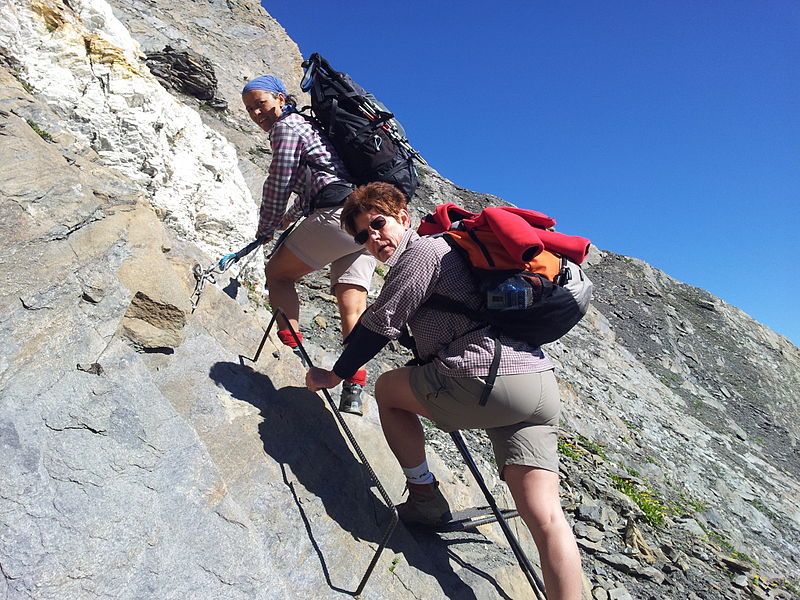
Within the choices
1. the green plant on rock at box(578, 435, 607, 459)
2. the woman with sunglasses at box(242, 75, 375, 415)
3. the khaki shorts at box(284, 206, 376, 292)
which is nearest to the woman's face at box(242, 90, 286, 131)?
the woman with sunglasses at box(242, 75, 375, 415)

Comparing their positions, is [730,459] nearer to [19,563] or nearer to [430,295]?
[430,295]

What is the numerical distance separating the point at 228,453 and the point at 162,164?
3.77 metres

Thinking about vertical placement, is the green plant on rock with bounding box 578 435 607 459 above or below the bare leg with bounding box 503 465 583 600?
above

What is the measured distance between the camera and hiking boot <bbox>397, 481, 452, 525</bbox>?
11.8 ft

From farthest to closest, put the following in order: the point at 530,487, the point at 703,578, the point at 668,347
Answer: the point at 668,347 → the point at 703,578 → the point at 530,487

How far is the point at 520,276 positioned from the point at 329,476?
6.32 ft

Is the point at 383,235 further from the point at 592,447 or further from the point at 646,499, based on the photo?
the point at 592,447

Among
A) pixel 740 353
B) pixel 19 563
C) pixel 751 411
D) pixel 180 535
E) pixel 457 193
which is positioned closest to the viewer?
pixel 19 563

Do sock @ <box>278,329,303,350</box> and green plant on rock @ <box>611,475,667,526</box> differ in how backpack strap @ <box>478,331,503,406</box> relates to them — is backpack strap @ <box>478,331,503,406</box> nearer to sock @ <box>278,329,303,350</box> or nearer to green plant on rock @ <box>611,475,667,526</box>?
sock @ <box>278,329,303,350</box>

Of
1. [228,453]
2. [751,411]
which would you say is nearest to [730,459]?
[751,411]

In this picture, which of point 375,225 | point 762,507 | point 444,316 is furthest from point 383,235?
point 762,507

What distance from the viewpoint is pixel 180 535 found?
254 centimetres

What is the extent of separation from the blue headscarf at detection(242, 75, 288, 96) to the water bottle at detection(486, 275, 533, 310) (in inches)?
102

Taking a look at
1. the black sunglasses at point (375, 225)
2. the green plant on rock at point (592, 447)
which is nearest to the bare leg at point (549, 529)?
the black sunglasses at point (375, 225)
